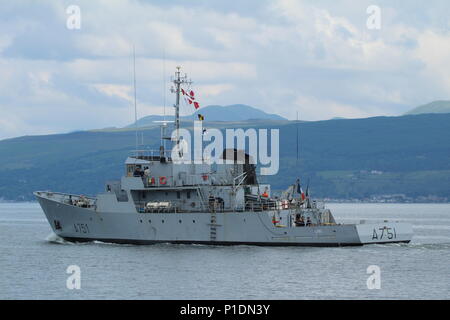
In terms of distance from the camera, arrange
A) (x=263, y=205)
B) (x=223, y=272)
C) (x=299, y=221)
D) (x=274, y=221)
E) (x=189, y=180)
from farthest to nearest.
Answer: (x=189, y=180)
(x=299, y=221)
(x=263, y=205)
(x=274, y=221)
(x=223, y=272)

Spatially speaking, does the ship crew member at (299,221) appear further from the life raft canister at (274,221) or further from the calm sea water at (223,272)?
the calm sea water at (223,272)

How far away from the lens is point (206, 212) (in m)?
51.3

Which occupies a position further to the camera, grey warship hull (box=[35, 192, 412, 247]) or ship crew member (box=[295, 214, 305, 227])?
ship crew member (box=[295, 214, 305, 227])

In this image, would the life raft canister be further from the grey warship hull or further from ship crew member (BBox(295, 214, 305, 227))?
ship crew member (BBox(295, 214, 305, 227))

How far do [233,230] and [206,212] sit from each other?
1.88 meters

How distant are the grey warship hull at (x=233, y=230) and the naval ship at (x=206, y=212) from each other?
0.06m

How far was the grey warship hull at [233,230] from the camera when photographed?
50.6 m

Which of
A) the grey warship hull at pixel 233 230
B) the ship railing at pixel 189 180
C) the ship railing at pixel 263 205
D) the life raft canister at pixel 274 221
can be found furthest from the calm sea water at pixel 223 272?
the ship railing at pixel 189 180

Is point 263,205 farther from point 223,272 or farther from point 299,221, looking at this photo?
point 223,272

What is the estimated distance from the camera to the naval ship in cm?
5078

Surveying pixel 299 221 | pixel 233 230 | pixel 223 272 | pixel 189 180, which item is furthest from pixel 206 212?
pixel 223 272

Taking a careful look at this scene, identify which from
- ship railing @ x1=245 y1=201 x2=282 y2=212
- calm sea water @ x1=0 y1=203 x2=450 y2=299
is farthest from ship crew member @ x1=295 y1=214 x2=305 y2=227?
calm sea water @ x1=0 y1=203 x2=450 y2=299

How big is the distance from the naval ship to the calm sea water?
0.82 metres
